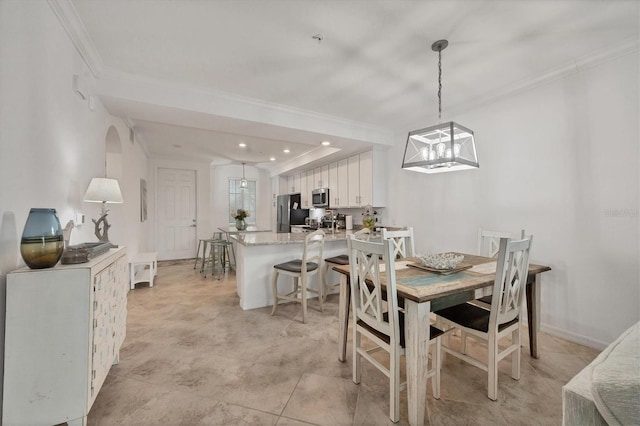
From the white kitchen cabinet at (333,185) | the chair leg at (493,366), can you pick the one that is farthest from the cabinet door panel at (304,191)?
the chair leg at (493,366)

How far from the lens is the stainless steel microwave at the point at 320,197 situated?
5434 millimetres

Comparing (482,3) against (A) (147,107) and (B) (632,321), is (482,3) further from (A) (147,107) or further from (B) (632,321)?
(A) (147,107)

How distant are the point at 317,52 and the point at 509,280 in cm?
225

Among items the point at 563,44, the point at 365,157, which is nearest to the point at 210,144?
the point at 365,157

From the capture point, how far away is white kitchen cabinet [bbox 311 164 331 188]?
5648 mm

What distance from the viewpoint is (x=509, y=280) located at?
1726mm

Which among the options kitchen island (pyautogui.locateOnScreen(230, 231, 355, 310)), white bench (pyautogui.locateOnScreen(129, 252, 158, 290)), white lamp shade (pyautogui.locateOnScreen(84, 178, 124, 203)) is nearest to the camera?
white lamp shade (pyautogui.locateOnScreen(84, 178, 124, 203))

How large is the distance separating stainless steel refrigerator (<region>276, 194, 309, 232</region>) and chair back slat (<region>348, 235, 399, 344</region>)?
15.4 feet

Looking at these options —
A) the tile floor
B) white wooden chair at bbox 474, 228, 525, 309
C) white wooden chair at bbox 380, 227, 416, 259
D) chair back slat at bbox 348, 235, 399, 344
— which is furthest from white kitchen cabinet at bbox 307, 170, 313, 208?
chair back slat at bbox 348, 235, 399, 344

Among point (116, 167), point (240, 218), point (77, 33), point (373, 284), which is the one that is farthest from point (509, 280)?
point (116, 167)

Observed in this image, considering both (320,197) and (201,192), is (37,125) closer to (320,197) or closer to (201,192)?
(320,197)

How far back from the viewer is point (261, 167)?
25.4 ft

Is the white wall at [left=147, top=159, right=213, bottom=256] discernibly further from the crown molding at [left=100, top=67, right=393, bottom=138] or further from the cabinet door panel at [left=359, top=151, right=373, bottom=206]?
the cabinet door panel at [left=359, top=151, right=373, bottom=206]

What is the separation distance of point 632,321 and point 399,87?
2899mm
